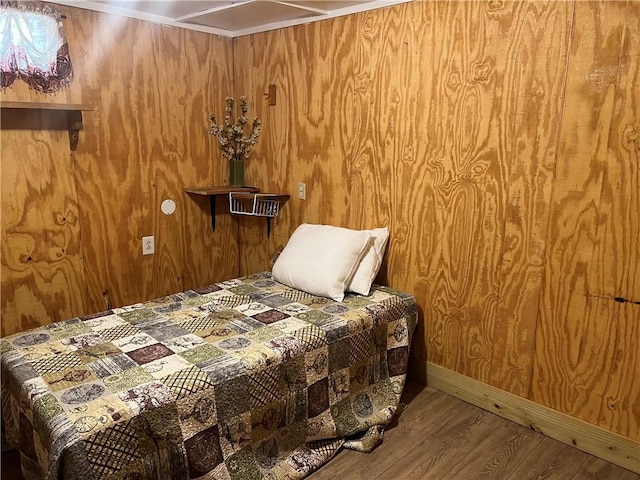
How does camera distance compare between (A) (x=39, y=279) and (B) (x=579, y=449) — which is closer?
(B) (x=579, y=449)

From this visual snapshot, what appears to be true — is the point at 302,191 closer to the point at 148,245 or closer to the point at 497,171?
the point at 148,245

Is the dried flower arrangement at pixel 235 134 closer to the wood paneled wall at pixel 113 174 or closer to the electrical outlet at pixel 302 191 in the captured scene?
the wood paneled wall at pixel 113 174

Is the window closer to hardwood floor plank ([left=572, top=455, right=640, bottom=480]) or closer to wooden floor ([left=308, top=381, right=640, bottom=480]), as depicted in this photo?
wooden floor ([left=308, top=381, right=640, bottom=480])

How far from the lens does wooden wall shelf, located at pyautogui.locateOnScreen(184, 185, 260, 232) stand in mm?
2959

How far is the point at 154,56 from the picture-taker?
273 centimetres

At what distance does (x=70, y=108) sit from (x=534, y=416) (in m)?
2.72

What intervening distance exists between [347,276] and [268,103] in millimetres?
1377

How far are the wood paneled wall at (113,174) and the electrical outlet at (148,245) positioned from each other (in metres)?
0.04

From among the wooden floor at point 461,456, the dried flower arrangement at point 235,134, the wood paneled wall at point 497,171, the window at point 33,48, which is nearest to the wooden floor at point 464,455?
the wooden floor at point 461,456

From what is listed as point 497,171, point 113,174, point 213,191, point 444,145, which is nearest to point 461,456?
point 497,171

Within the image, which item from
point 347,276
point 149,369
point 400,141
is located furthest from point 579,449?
point 149,369

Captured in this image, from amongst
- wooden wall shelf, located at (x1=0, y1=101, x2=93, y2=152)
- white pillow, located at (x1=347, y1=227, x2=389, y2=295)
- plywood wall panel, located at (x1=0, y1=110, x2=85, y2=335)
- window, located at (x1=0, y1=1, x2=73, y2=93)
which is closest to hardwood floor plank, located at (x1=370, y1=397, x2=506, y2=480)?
white pillow, located at (x1=347, y1=227, x2=389, y2=295)

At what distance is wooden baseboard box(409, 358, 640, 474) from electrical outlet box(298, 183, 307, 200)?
3.98 feet

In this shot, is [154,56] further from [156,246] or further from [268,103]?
[156,246]
